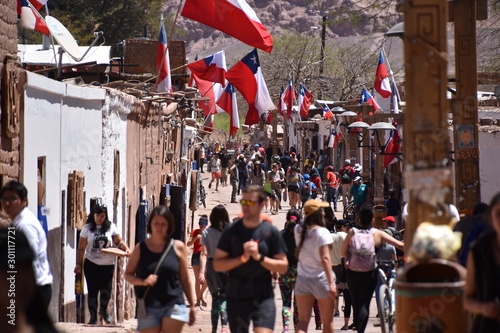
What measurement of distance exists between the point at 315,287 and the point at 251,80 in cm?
1319

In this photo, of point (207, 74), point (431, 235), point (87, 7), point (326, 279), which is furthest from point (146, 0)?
point (431, 235)

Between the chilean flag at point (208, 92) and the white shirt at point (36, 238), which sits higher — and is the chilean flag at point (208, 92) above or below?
above

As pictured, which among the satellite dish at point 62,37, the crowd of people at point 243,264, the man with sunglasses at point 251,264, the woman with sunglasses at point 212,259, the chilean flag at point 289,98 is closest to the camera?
the crowd of people at point 243,264

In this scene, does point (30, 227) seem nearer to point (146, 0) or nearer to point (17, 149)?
point (17, 149)

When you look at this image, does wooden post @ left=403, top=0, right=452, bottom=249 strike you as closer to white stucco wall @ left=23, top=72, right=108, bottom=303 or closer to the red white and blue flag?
white stucco wall @ left=23, top=72, right=108, bottom=303

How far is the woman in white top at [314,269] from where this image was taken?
8.81 m

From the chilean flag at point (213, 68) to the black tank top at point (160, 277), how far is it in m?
14.6

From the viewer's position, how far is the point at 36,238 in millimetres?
7305

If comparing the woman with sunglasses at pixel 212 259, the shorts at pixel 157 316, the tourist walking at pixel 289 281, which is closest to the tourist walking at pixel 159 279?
the shorts at pixel 157 316

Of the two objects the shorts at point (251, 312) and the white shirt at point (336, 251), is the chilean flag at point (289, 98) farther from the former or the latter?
the shorts at point (251, 312)

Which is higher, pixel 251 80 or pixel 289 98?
pixel 289 98

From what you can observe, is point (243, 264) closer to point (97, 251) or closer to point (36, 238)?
point (36, 238)

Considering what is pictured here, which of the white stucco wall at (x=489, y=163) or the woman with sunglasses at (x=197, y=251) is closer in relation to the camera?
the woman with sunglasses at (x=197, y=251)

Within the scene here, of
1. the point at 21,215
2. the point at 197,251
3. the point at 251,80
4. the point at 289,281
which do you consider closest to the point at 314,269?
the point at 289,281
